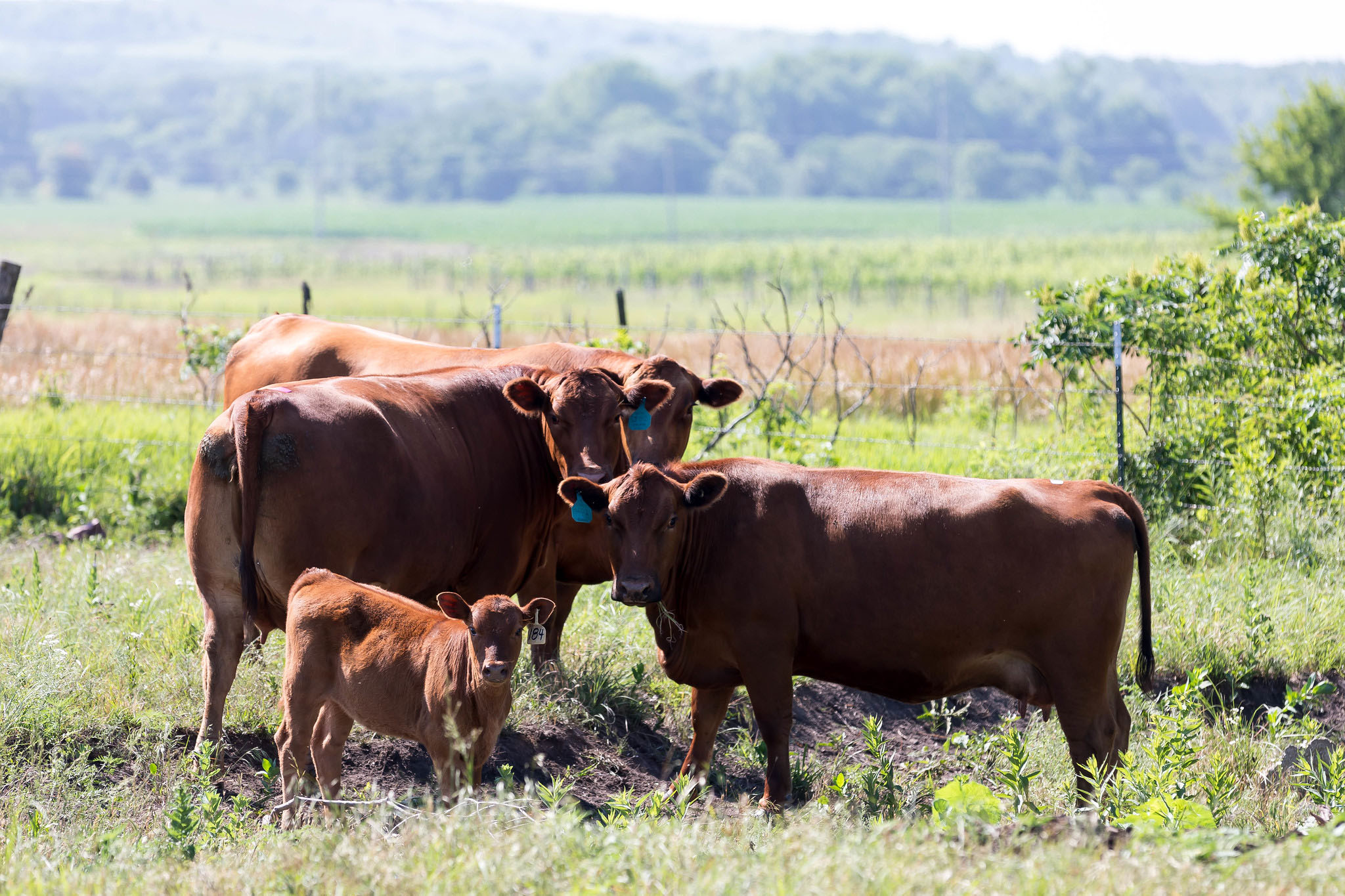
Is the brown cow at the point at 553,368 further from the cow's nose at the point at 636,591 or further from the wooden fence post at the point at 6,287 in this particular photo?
the wooden fence post at the point at 6,287

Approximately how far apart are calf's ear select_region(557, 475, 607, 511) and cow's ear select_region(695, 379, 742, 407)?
2019 millimetres

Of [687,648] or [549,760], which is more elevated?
[687,648]

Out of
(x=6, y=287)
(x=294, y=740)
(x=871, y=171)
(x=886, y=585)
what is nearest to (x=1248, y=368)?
(x=886, y=585)

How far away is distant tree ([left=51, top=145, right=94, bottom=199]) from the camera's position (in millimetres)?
183375

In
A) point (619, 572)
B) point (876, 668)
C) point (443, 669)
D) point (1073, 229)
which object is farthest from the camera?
point (1073, 229)

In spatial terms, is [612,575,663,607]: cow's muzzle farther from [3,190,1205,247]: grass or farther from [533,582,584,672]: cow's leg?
[3,190,1205,247]: grass

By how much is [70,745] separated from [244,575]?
4.08ft

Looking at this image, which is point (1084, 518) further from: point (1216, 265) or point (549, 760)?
point (1216, 265)

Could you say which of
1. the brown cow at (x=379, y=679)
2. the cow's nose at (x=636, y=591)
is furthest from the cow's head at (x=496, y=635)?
the cow's nose at (x=636, y=591)

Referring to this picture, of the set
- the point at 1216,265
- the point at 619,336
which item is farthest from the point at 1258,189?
the point at 619,336

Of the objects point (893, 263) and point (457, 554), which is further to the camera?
point (893, 263)

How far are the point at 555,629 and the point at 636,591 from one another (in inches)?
78.3

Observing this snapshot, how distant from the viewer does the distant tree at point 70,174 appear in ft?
602

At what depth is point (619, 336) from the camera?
11273 millimetres
